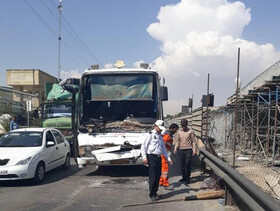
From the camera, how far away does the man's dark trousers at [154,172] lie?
290 inches

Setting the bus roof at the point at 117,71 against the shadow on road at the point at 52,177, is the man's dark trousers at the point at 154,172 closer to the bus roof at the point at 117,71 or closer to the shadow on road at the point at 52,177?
the shadow on road at the point at 52,177

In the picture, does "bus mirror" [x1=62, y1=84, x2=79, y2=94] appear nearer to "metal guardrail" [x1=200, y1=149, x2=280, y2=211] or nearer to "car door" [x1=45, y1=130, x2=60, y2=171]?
"car door" [x1=45, y1=130, x2=60, y2=171]

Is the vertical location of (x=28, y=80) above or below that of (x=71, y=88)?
above

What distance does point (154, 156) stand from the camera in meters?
7.57

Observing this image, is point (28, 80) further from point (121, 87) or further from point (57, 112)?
point (121, 87)

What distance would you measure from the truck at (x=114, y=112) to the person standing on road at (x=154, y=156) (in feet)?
7.48

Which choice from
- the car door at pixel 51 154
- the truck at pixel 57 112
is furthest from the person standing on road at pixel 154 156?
the truck at pixel 57 112

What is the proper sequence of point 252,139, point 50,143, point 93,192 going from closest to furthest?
1. point 93,192
2. point 50,143
3. point 252,139

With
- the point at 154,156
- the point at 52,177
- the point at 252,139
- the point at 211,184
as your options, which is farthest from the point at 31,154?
the point at 252,139

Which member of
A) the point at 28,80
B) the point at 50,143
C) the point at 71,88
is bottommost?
the point at 50,143

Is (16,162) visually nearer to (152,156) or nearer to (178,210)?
(152,156)

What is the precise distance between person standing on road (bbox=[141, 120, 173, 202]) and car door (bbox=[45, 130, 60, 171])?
12.3 feet

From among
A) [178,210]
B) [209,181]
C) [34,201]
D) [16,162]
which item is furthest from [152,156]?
[16,162]

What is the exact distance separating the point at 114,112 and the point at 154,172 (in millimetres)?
4491
